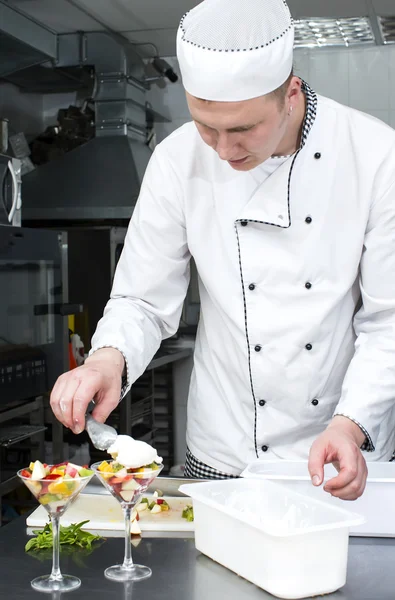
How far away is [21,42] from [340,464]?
290cm

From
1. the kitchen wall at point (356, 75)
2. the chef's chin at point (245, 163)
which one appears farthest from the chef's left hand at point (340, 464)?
the kitchen wall at point (356, 75)

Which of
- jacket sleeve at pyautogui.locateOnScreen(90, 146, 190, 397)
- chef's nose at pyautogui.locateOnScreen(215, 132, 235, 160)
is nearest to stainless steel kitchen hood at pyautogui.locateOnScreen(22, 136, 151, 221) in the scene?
jacket sleeve at pyautogui.locateOnScreen(90, 146, 190, 397)

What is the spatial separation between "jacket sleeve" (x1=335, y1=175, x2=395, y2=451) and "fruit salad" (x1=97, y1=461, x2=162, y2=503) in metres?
0.42

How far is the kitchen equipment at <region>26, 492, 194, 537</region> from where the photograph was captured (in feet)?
4.82

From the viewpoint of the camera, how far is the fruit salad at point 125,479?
4.14 feet

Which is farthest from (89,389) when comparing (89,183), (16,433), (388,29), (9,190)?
(388,29)

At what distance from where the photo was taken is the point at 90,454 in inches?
155

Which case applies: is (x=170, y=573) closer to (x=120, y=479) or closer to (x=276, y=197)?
(x=120, y=479)

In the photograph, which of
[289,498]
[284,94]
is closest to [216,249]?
[284,94]

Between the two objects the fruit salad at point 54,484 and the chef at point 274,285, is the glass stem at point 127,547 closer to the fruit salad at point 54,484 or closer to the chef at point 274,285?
the fruit salad at point 54,484

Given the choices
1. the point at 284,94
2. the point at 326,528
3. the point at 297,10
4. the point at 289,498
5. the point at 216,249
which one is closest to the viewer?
the point at 326,528

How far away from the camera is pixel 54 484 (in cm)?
124

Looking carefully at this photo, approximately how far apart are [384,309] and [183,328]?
3050 millimetres

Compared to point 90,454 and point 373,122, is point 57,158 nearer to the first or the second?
point 90,454
